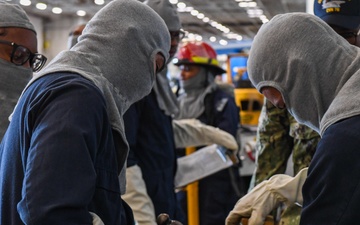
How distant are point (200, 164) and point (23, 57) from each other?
164cm

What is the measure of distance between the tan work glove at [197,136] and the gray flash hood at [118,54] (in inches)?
77.8

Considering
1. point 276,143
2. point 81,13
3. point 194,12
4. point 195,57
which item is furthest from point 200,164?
point 81,13

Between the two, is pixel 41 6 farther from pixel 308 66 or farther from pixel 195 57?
pixel 308 66

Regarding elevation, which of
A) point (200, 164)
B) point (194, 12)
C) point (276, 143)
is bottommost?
point (194, 12)

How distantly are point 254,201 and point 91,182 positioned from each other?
847 millimetres

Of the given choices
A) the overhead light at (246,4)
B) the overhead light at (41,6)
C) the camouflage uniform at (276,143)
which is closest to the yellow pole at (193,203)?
the camouflage uniform at (276,143)

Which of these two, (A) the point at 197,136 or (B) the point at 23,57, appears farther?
(A) the point at 197,136

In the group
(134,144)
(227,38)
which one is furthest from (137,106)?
(227,38)

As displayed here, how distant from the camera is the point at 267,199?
2.08m

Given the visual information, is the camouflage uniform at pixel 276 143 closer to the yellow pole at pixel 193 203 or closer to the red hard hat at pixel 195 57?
the yellow pole at pixel 193 203

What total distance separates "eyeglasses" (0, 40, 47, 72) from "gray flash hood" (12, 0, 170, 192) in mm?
688

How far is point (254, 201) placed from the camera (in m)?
2.08

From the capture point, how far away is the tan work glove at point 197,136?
147 inches

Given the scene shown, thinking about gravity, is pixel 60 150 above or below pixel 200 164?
above
